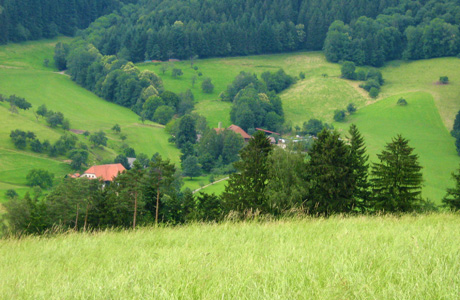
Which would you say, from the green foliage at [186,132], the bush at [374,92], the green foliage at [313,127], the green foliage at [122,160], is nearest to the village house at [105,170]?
the green foliage at [122,160]

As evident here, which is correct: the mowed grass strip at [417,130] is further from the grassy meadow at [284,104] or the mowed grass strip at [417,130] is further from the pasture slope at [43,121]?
the pasture slope at [43,121]

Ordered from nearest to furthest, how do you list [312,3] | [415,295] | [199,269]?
[415,295] < [199,269] < [312,3]

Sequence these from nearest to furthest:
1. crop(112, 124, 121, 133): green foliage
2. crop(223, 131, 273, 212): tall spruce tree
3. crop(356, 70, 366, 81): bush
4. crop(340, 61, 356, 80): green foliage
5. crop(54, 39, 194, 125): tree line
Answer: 1. crop(223, 131, 273, 212): tall spruce tree
2. crop(112, 124, 121, 133): green foliage
3. crop(54, 39, 194, 125): tree line
4. crop(356, 70, 366, 81): bush
5. crop(340, 61, 356, 80): green foliage

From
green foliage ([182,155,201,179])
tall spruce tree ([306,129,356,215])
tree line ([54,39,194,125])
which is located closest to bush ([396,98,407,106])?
tree line ([54,39,194,125])

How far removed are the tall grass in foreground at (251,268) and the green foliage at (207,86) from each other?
12674 cm

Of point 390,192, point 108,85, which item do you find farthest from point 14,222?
point 108,85

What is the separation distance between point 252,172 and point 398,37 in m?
149

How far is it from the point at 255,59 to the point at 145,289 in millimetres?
157947

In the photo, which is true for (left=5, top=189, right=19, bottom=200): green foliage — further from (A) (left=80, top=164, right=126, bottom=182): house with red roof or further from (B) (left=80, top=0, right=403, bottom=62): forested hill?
(B) (left=80, top=0, right=403, bottom=62): forested hill

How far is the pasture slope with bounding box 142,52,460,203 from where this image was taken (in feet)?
300

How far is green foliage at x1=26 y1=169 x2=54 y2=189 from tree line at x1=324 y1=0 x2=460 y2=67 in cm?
10764

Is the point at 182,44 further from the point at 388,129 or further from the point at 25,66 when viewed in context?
the point at 388,129

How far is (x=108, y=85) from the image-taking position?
13562 cm

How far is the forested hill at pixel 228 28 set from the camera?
529 ft
